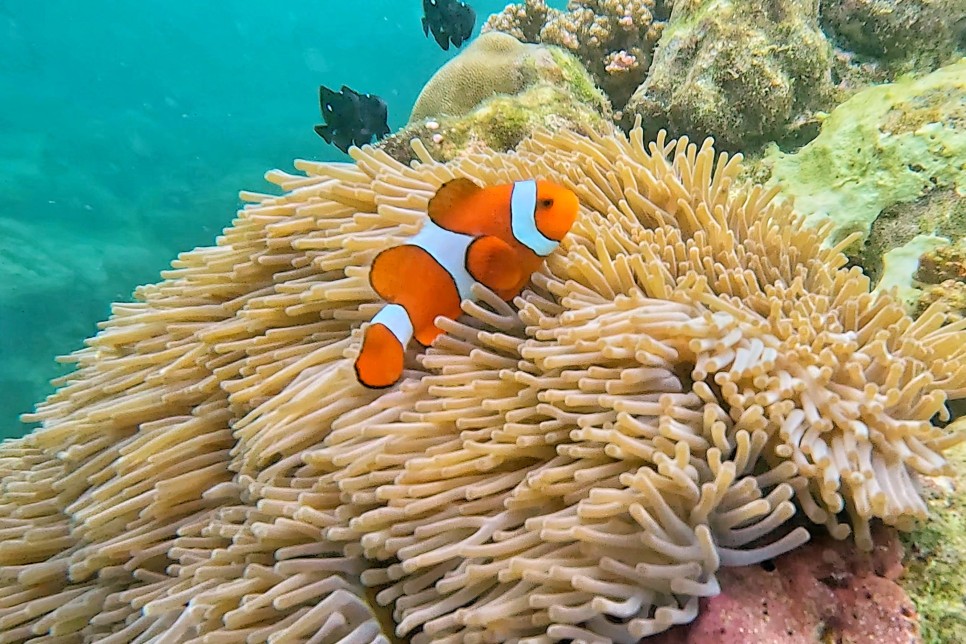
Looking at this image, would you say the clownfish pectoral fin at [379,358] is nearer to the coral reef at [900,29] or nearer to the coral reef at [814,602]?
the coral reef at [814,602]

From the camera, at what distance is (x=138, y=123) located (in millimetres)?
18750

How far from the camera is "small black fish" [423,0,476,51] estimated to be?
629 centimetres

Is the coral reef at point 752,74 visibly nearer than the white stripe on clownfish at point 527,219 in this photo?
No

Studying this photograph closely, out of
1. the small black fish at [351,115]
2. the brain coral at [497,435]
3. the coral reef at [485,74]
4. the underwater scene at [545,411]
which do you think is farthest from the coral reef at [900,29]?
the small black fish at [351,115]

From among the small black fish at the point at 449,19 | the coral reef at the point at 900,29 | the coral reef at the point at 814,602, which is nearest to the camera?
the coral reef at the point at 814,602

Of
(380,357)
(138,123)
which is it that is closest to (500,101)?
(380,357)

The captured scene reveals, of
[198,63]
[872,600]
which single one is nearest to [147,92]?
[198,63]

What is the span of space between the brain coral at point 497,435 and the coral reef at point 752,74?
1.02 metres

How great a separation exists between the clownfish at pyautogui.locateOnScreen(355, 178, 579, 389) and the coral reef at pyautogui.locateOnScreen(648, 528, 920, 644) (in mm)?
634

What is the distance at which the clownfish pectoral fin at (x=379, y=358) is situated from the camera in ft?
3.87

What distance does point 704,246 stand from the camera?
1.33 metres

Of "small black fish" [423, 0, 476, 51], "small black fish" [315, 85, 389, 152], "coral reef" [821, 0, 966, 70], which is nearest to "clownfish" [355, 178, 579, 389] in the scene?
"coral reef" [821, 0, 966, 70]

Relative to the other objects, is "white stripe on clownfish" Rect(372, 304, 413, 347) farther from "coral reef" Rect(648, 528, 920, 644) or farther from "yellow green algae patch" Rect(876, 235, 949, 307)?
"yellow green algae patch" Rect(876, 235, 949, 307)

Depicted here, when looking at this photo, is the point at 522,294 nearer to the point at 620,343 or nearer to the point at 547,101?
the point at 620,343
